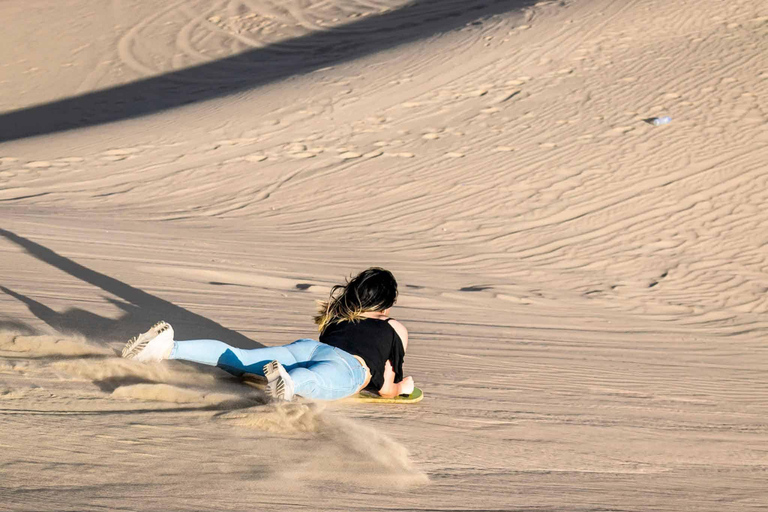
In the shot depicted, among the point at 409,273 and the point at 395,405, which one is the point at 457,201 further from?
the point at 395,405

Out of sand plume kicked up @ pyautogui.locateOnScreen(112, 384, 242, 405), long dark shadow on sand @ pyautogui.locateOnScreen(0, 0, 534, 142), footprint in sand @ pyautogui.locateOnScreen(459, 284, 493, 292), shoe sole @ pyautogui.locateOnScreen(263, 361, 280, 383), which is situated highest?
long dark shadow on sand @ pyautogui.locateOnScreen(0, 0, 534, 142)

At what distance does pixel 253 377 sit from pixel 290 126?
8.28 metres

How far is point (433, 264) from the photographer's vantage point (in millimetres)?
7727

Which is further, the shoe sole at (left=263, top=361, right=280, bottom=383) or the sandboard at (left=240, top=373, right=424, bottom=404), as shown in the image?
the sandboard at (left=240, top=373, right=424, bottom=404)

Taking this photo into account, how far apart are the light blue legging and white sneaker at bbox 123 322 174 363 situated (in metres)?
0.08

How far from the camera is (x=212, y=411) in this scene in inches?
125

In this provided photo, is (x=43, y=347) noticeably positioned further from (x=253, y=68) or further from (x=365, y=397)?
(x=253, y=68)

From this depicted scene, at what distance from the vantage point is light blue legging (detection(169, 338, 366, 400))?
3445mm

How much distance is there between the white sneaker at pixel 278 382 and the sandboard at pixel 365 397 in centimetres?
50

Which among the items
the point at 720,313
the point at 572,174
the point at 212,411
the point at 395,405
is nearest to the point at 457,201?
the point at 572,174

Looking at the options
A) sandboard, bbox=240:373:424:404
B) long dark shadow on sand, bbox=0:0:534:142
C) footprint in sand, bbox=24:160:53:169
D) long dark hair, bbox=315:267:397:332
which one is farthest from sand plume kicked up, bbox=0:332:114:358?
long dark shadow on sand, bbox=0:0:534:142

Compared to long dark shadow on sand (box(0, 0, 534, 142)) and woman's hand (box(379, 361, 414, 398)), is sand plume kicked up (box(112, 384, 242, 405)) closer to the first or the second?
woman's hand (box(379, 361, 414, 398))

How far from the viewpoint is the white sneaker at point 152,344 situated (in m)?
3.33

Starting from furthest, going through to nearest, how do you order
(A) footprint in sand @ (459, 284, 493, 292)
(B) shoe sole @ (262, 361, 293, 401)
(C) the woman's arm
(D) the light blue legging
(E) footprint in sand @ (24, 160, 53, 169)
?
(E) footprint in sand @ (24, 160, 53, 169) < (A) footprint in sand @ (459, 284, 493, 292) < (C) the woman's arm < (D) the light blue legging < (B) shoe sole @ (262, 361, 293, 401)
